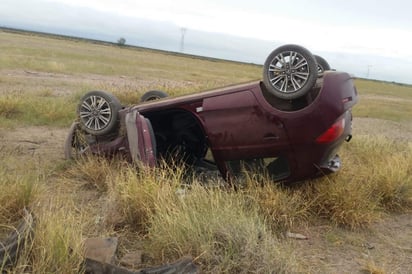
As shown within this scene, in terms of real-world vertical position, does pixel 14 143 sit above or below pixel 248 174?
below

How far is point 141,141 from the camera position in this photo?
545cm

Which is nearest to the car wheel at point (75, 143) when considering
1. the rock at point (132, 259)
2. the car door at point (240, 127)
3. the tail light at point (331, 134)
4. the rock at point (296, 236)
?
the car door at point (240, 127)

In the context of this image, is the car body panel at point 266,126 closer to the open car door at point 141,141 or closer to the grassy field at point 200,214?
the open car door at point 141,141

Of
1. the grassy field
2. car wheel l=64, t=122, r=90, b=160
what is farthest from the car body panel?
car wheel l=64, t=122, r=90, b=160

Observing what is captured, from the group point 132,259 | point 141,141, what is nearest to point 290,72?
point 141,141

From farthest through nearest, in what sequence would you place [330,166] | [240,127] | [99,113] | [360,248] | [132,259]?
[99,113], [330,166], [240,127], [360,248], [132,259]

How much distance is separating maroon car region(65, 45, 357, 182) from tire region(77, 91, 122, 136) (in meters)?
0.01

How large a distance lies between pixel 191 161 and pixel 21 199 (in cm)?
292

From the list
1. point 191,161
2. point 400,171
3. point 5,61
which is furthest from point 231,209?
point 5,61

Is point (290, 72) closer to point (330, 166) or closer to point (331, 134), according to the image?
point (331, 134)

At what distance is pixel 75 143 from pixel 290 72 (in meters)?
3.44

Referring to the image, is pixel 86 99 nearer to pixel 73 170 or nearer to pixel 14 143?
pixel 73 170

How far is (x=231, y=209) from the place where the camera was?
4344mm

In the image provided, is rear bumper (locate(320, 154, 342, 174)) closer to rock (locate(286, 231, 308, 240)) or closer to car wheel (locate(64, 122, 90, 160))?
rock (locate(286, 231, 308, 240))
